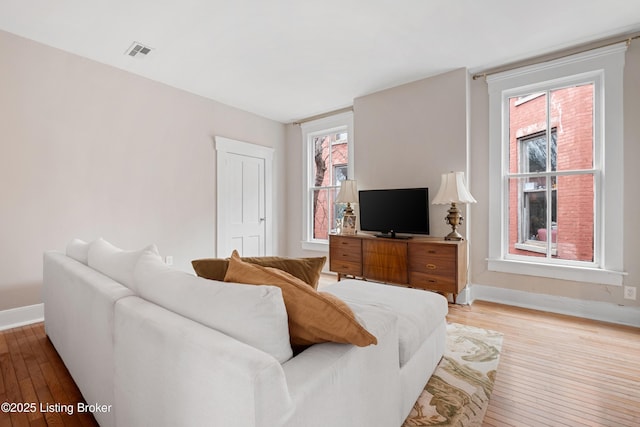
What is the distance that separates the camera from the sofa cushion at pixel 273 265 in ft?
4.34

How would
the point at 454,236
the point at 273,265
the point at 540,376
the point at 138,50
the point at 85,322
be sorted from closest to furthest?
the point at 273,265 < the point at 85,322 < the point at 540,376 < the point at 138,50 < the point at 454,236

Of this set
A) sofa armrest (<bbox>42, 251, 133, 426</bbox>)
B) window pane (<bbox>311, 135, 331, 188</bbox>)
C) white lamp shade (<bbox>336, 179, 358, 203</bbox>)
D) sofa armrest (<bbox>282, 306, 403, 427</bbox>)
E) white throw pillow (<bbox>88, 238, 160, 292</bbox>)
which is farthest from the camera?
window pane (<bbox>311, 135, 331, 188</bbox>)

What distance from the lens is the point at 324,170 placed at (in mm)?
4969

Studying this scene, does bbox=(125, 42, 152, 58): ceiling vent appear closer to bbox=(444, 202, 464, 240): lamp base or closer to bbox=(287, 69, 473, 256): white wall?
bbox=(287, 69, 473, 256): white wall

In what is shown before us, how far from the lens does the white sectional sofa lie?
75 cm

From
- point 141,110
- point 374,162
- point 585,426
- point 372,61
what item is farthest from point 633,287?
point 141,110

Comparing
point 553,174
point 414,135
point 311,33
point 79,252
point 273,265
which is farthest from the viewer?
point 414,135

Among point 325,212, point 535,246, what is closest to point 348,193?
point 325,212

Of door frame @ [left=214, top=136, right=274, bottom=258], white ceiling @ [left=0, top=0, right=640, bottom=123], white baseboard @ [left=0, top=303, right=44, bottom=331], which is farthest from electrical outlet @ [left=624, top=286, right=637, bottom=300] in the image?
white baseboard @ [left=0, top=303, right=44, bottom=331]

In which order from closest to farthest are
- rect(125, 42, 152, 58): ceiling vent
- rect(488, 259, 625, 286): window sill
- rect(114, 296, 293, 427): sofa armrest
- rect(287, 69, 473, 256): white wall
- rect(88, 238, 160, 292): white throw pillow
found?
1. rect(114, 296, 293, 427): sofa armrest
2. rect(88, 238, 160, 292): white throw pillow
3. rect(488, 259, 625, 286): window sill
4. rect(125, 42, 152, 58): ceiling vent
5. rect(287, 69, 473, 256): white wall

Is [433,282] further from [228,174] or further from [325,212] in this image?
[228,174]

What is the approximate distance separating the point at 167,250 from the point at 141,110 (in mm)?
1660

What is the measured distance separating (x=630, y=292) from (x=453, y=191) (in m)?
1.72

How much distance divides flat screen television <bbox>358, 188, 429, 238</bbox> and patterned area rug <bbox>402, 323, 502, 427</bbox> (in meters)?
1.32
